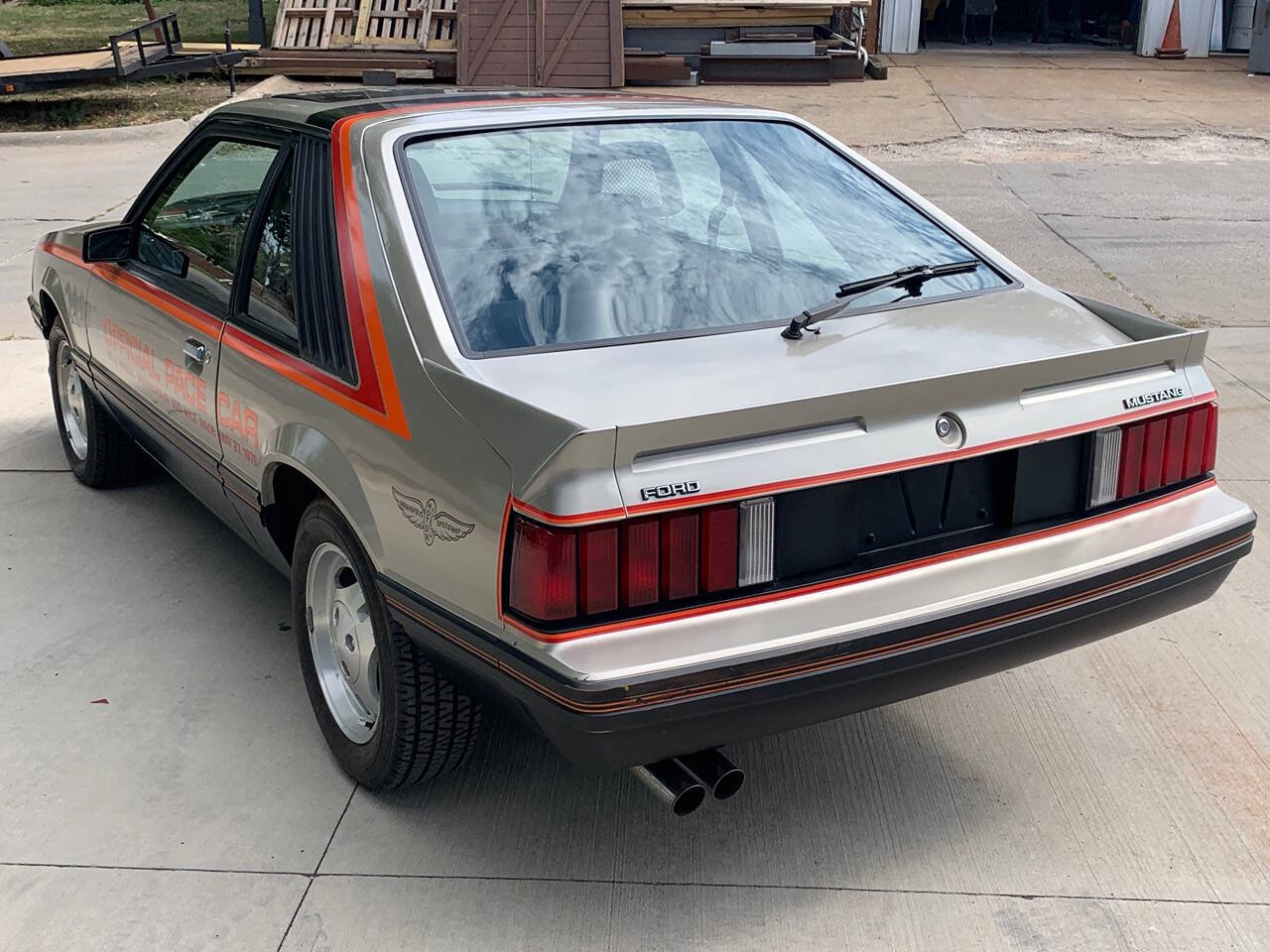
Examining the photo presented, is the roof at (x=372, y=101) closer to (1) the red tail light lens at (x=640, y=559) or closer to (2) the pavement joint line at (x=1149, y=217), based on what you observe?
(1) the red tail light lens at (x=640, y=559)

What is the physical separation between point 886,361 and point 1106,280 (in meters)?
6.07

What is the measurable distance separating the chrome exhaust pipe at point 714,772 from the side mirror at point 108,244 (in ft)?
8.80

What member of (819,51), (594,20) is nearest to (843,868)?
(594,20)

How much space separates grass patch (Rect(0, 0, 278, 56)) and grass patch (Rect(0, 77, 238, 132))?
2.29 m

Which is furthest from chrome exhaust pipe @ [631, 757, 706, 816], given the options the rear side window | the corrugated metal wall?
the corrugated metal wall

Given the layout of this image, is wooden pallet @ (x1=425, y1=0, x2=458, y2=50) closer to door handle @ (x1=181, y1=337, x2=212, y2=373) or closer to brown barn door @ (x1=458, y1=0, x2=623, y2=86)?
brown barn door @ (x1=458, y1=0, x2=623, y2=86)

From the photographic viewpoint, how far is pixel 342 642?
10.8 feet

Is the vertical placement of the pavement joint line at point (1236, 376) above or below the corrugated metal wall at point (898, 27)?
below

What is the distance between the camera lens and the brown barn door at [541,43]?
1588 centimetres

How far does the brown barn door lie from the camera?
15883 millimetres

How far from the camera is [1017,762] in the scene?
3.41m

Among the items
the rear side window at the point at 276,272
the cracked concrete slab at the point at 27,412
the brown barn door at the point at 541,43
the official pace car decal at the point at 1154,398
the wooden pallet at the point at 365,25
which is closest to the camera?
the official pace car decal at the point at 1154,398

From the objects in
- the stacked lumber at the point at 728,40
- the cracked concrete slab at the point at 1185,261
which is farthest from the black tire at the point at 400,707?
the stacked lumber at the point at 728,40

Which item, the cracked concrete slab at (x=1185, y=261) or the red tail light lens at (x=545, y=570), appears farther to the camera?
the cracked concrete slab at (x=1185, y=261)
